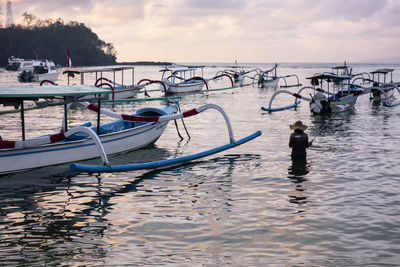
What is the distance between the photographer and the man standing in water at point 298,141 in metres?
14.0

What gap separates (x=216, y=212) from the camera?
10008 millimetres

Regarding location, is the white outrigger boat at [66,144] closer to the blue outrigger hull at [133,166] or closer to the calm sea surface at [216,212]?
the blue outrigger hull at [133,166]

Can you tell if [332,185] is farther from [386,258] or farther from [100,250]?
[100,250]

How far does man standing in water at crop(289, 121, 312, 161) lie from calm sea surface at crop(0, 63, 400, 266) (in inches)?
19.2

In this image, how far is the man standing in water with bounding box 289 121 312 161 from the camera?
14.0 m

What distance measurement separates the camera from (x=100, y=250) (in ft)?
25.9

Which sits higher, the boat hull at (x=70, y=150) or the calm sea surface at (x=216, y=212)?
the boat hull at (x=70, y=150)

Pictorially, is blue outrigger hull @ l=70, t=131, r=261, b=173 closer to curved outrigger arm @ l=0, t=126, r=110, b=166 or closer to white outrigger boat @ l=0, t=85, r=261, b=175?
white outrigger boat @ l=0, t=85, r=261, b=175

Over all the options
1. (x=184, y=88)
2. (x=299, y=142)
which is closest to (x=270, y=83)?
(x=184, y=88)

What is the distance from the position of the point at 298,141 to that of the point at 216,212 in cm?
540

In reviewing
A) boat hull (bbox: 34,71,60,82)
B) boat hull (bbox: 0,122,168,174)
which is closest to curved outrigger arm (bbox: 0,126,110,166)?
boat hull (bbox: 0,122,168,174)

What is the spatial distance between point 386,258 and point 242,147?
422 inches

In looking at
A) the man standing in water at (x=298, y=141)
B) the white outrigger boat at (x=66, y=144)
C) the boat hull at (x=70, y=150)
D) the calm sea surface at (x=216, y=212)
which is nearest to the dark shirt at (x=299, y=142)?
the man standing in water at (x=298, y=141)

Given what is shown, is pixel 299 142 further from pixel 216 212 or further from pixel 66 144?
pixel 66 144
